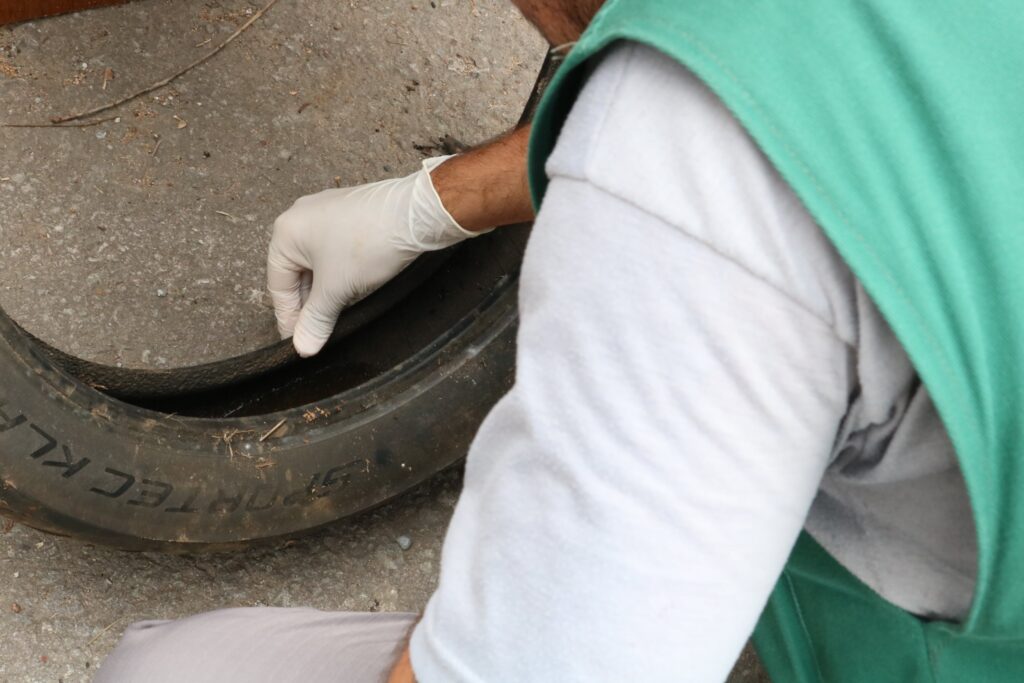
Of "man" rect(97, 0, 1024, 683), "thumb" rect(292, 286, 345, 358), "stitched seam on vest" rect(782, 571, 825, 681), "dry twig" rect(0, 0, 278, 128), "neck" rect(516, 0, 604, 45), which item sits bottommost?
"thumb" rect(292, 286, 345, 358)

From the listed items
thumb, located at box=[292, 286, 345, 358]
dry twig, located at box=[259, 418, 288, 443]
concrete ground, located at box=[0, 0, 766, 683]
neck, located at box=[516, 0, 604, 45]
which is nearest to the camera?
neck, located at box=[516, 0, 604, 45]

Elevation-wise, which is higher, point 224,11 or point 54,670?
point 224,11

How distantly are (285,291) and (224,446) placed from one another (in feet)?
1.11

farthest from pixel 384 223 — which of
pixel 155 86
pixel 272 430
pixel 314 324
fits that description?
pixel 155 86

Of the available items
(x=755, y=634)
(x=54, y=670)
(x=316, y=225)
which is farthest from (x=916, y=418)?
(x=54, y=670)

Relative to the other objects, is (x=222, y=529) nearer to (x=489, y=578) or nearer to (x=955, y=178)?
(x=489, y=578)

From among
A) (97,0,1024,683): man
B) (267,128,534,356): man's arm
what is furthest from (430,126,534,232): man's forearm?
(97,0,1024,683): man

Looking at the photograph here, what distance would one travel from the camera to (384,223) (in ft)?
4.00

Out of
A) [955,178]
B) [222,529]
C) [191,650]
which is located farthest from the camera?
[222,529]

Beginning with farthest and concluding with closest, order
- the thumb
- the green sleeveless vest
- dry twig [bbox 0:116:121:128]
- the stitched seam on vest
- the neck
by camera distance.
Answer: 1. dry twig [bbox 0:116:121:128]
2. the thumb
3. the stitched seam on vest
4. the neck
5. the green sleeveless vest

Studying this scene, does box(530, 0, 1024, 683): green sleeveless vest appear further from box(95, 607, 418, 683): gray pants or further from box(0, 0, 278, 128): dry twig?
box(0, 0, 278, 128): dry twig

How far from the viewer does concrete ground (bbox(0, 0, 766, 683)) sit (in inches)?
46.5

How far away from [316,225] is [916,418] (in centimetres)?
92

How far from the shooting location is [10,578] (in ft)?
3.80
